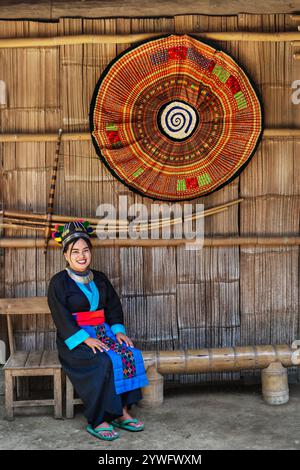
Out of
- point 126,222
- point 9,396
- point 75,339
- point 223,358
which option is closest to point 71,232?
point 126,222

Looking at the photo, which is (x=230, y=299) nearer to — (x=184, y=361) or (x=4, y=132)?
(x=184, y=361)

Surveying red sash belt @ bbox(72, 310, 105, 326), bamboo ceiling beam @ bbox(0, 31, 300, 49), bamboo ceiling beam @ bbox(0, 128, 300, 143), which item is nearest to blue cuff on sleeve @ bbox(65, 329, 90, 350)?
red sash belt @ bbox(72, 310, 105, 326)

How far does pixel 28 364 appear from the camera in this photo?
4523 millimetres

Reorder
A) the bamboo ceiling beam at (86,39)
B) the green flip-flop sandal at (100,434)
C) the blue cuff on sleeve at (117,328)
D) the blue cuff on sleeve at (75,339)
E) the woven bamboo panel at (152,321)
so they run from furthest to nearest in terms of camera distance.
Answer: the woven bamboo panel at (152,321) < the bamboo ceiling beam at (86,39) < the blue cuff on sleeve at (117,328) < the blue cuff on sleeve at (75,339) < the green flip-flop sandal at (100,434)

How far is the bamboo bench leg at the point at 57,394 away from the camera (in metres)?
4.46

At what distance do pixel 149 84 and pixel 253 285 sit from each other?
167 centimetres

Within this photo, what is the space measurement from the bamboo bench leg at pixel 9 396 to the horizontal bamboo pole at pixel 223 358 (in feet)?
3.01

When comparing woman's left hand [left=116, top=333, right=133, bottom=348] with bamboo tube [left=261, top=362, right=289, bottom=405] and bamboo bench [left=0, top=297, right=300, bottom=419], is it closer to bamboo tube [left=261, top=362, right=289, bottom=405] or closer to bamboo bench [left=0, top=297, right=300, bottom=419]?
bamboo bench [left=0, top=297, right=300, bottom=419]

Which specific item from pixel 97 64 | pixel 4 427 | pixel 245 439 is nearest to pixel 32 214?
pixel 97 64

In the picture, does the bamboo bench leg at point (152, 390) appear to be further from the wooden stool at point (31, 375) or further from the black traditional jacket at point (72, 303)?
the wooden stool at point (31, 375)

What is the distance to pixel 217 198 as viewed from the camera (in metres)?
5.08

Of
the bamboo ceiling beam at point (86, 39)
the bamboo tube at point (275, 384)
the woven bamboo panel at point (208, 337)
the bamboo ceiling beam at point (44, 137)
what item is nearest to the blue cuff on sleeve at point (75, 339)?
the woven bamboo panel at point (208, 337)

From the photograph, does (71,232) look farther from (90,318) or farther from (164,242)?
(164,242)

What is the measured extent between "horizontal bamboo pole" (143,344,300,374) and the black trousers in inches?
16.4
